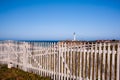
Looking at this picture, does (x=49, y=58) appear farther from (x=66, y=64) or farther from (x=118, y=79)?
(x=118, y=79)

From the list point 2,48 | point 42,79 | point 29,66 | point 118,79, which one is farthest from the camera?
point 2,48

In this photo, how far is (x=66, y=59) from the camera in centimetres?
877

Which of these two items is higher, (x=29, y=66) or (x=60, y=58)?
(x=60, y=58)

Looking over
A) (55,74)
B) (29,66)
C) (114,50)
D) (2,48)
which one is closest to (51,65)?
(55,74)

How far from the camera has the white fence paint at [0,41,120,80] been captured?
6473 mm

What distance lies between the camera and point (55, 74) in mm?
9047

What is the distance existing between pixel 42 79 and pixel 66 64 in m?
1.66

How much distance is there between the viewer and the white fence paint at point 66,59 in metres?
6.47

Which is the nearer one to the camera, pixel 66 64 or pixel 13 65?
pixel 66 64

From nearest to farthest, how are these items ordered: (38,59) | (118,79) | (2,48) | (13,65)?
(118,79), (38,59), (13,65), (2,48)

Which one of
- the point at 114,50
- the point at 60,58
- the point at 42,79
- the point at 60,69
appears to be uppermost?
the point at 114,50

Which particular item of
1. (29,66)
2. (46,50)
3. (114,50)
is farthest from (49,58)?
(114,50)

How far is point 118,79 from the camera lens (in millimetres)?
5980

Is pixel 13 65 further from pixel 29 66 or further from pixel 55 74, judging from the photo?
pixel 55 74
